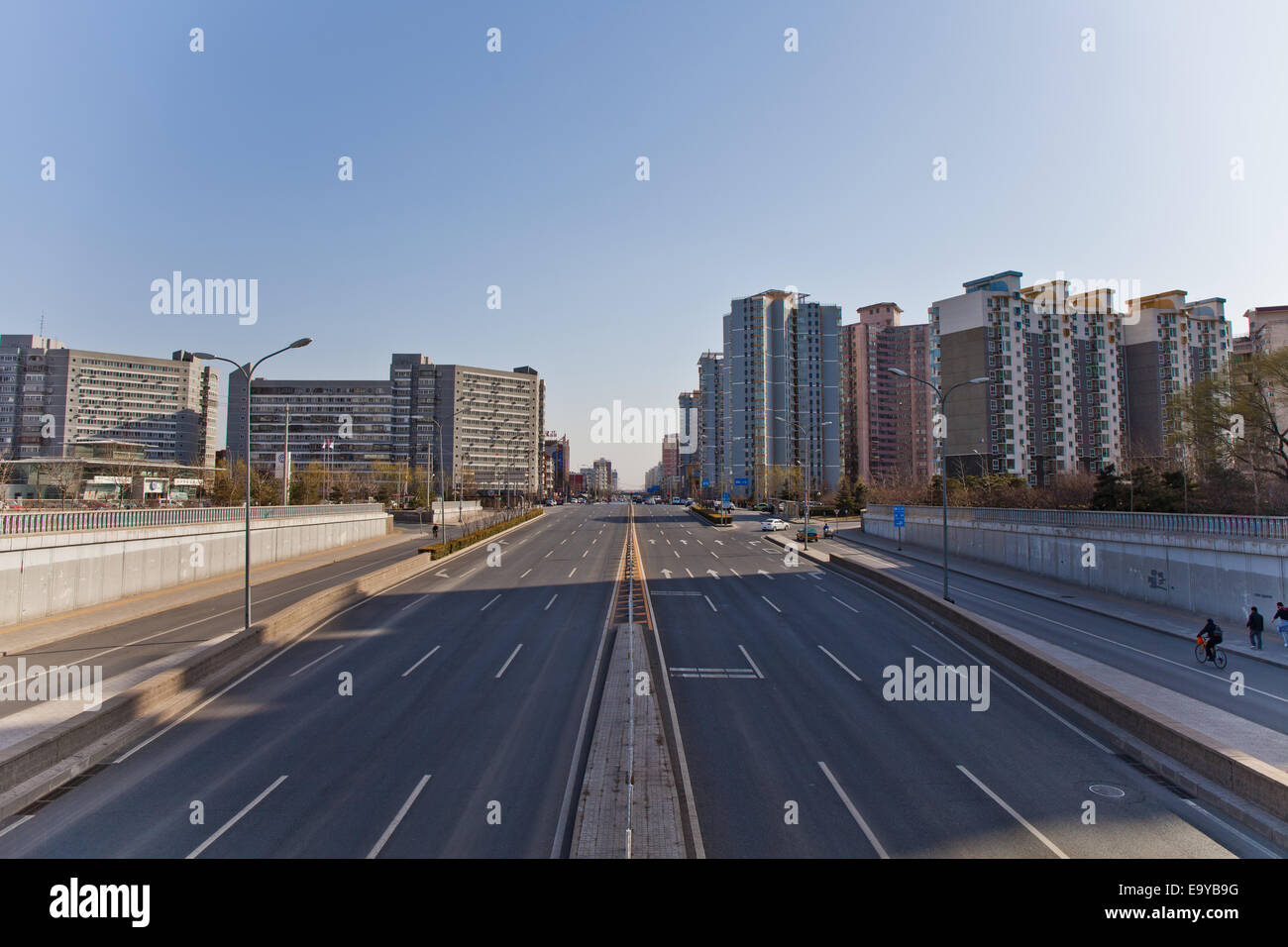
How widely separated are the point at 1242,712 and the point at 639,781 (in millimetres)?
14093

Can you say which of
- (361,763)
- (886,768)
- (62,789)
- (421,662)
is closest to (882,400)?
(421,662)

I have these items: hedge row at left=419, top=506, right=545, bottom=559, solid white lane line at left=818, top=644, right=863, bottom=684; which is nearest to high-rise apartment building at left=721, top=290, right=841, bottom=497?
hedge row at left=419, top=506, right=545, bottom=559

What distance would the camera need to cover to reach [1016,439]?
311ft

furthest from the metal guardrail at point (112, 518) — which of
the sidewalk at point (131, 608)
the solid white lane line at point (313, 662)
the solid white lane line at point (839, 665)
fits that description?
the solid white lane line at point (839, 665)

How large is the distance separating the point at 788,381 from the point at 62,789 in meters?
154

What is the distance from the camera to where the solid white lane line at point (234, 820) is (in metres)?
8.32

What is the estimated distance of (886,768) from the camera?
11.1 m

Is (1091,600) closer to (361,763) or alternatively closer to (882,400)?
(361,763)

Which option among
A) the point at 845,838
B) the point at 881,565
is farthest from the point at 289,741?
the point at 881,565

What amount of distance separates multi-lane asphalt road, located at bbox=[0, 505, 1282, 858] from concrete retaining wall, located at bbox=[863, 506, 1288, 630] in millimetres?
11559

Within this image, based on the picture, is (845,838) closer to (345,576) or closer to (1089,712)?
(1089,712)

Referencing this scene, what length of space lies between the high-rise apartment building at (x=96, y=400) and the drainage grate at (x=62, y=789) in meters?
145

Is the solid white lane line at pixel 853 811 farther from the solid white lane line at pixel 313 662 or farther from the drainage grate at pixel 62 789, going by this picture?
the solid white lane line at pixel 313 662
